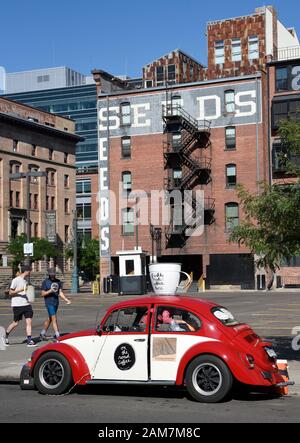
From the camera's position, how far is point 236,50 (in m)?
70.1

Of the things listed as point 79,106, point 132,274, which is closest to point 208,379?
point 132,274

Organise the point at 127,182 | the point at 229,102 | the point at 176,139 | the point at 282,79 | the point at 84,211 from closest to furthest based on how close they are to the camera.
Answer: the point at 282,79 < the point at 229,102 < the point at 176,139 < the point at 127,182 < the point at 84,211

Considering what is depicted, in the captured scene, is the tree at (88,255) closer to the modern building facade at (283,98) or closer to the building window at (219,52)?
the building window at (219,52)

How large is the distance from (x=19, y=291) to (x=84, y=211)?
91012mm

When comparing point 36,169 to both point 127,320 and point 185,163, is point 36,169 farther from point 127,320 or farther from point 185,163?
point 127,320

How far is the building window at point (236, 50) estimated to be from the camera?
69919 mm

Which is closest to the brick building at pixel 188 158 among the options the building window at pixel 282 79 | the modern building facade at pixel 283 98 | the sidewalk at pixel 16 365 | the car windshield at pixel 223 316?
the modern building facade at pixel 283 98

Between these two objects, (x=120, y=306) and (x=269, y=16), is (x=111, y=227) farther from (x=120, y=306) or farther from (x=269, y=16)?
(x=120, y=306)

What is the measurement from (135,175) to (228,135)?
881cm

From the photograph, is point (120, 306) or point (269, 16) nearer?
point (120, 306)

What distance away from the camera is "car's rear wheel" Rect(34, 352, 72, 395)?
10.9m
